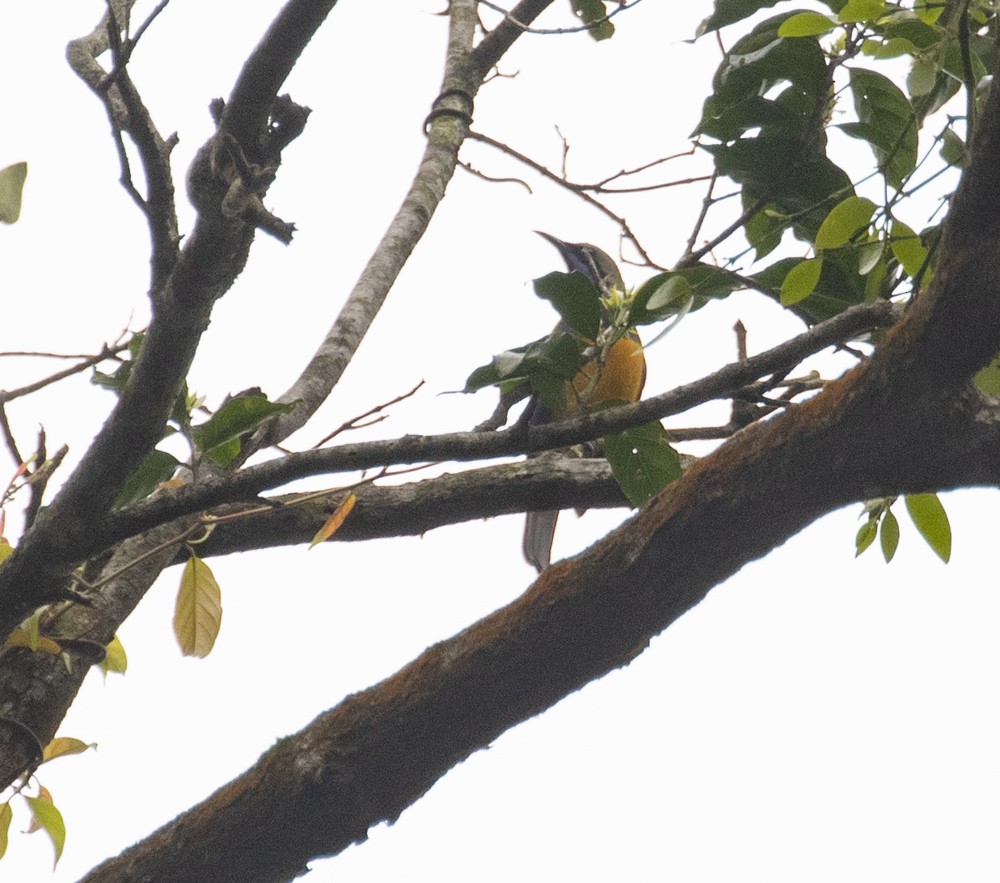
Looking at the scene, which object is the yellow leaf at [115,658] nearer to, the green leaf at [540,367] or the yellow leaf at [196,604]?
the yellow leaf at [196,604]

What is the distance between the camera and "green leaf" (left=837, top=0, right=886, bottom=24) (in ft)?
4.62

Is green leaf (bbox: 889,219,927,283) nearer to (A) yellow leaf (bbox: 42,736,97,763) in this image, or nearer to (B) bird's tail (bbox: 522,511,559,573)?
(A) yellow leaf (bbox: 42,736,97,763)

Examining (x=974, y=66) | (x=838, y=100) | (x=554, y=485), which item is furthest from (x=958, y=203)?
(x=554, y=485)

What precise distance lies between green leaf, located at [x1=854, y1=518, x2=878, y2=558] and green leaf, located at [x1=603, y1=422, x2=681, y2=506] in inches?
13.0

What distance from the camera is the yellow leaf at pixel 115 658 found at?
218 cm

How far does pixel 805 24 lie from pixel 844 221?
242 millimetres

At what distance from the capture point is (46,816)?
6.62ft

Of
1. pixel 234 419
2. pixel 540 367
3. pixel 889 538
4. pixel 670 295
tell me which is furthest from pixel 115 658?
pixel 889 538

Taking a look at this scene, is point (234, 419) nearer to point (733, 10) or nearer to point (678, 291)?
point (678, 291)

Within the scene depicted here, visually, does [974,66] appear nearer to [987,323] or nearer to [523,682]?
[987,323]

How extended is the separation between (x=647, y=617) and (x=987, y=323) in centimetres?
55

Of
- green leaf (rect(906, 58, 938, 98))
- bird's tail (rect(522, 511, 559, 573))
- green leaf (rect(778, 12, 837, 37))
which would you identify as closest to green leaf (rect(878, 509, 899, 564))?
green leaf (rect(906, 58, 938, 98))

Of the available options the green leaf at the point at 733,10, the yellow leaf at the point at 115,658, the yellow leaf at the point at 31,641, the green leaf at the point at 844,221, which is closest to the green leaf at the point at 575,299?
the green leaf at the point at 844,221

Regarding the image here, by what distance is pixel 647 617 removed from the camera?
4.96ft
